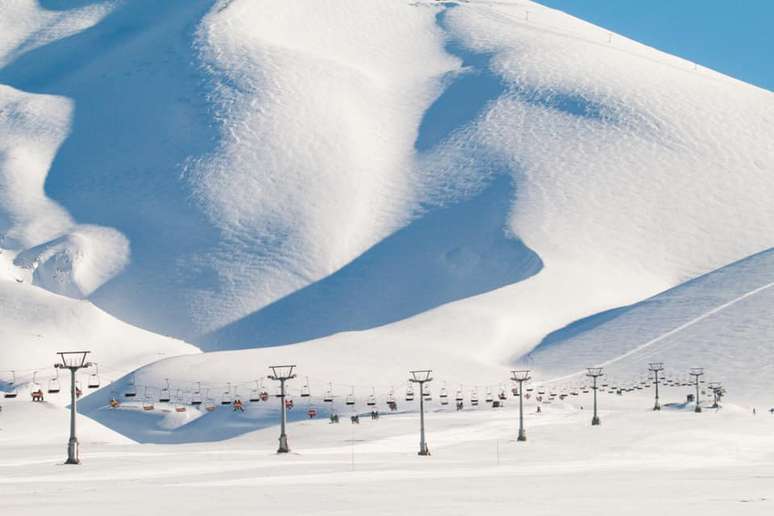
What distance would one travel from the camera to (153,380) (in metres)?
161

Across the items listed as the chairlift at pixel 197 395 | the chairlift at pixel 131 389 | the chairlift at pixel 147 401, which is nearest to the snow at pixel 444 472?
the chairlift at pixel 147 401

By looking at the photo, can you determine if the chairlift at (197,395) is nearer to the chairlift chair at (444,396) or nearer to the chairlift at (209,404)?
the chairlift at (209,404)

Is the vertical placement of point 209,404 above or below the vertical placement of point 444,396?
below

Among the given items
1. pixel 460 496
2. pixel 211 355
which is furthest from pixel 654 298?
pixel 460 496

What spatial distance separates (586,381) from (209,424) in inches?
1526

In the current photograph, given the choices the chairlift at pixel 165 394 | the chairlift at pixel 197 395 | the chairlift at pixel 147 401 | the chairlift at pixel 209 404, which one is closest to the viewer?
the chairlift at pixel 209 404

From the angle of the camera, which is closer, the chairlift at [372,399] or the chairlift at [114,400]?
the chairlift at [114,400]

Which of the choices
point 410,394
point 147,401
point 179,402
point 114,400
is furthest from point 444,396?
point 114,400

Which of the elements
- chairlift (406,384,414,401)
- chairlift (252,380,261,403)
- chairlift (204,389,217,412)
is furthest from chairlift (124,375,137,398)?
chairlift (406,384,414,401)

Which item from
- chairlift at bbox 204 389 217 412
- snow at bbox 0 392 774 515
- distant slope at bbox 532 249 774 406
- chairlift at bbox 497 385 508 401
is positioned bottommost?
snow at bbox 0 392 774 515

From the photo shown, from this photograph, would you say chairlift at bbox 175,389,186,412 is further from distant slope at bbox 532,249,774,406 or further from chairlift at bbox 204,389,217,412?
distant slope at bbox 532,249,774,406

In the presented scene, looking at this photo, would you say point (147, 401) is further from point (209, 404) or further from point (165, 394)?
point (209, 404)

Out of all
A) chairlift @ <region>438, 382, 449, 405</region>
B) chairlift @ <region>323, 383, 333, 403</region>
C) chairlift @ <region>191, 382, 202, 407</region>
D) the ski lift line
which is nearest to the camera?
chairlift @ <region>438, 382, 449, 405</region>

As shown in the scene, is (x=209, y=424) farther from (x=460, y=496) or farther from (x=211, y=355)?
(x=460, y=496)
